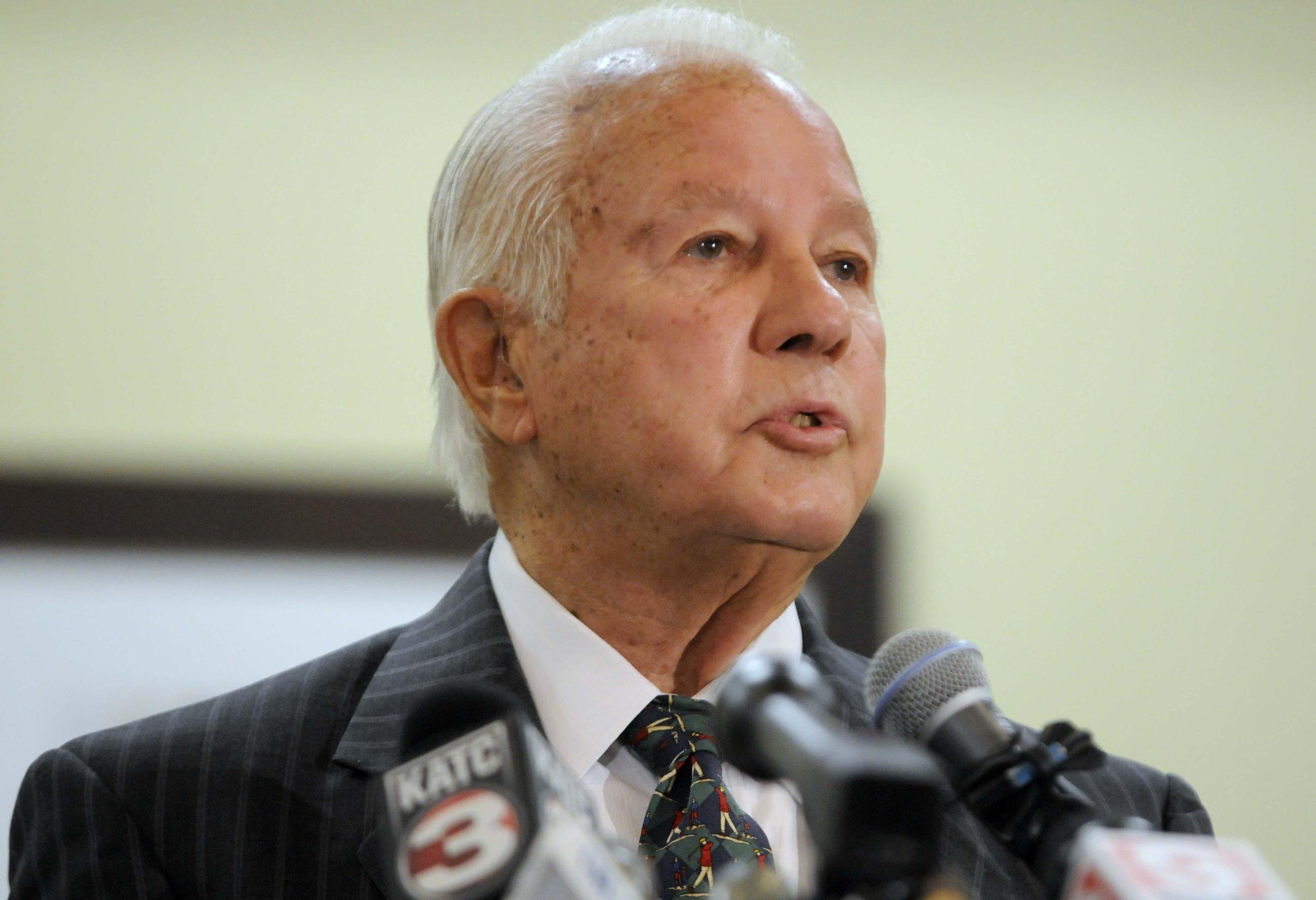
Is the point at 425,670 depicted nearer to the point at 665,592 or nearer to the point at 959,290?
the point at 665,592

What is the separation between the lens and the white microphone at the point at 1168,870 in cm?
64

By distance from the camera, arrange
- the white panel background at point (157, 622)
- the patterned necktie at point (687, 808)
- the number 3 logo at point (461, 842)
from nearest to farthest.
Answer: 1. the number 3 logo at point (461, 842)
2. the patterned necktie at point (687, 808)
3. the white panel background at point (157, 622)

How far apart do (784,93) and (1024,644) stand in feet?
6.43

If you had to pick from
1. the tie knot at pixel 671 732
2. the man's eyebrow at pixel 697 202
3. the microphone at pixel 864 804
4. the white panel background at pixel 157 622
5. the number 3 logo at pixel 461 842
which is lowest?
the white panel background at pixel 157 622

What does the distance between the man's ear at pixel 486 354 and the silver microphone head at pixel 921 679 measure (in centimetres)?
71

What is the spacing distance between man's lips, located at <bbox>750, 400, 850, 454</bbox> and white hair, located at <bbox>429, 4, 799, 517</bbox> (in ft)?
0.99

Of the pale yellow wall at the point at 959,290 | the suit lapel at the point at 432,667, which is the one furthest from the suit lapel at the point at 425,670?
the pale yellow wall at the point at 959,290

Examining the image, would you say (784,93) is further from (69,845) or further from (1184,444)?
(1184,444)

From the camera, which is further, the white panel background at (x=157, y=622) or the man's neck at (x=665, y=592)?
the white panel background at (x=157, y=622)

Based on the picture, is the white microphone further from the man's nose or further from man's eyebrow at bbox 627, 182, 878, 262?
man's eyebrow at bbox 627, 182, 878, 262

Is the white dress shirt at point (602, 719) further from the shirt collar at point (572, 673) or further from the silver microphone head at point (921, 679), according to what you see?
the silver microphone head at point (921, 679)

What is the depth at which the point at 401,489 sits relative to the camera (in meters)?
2.94

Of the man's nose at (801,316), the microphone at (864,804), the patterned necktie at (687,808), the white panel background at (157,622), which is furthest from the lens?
the white panel background at (157,622)

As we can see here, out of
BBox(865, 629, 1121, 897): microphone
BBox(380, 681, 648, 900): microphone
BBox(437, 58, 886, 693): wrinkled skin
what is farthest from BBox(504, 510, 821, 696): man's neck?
BBox(380, 681, 648, 900): microphone
